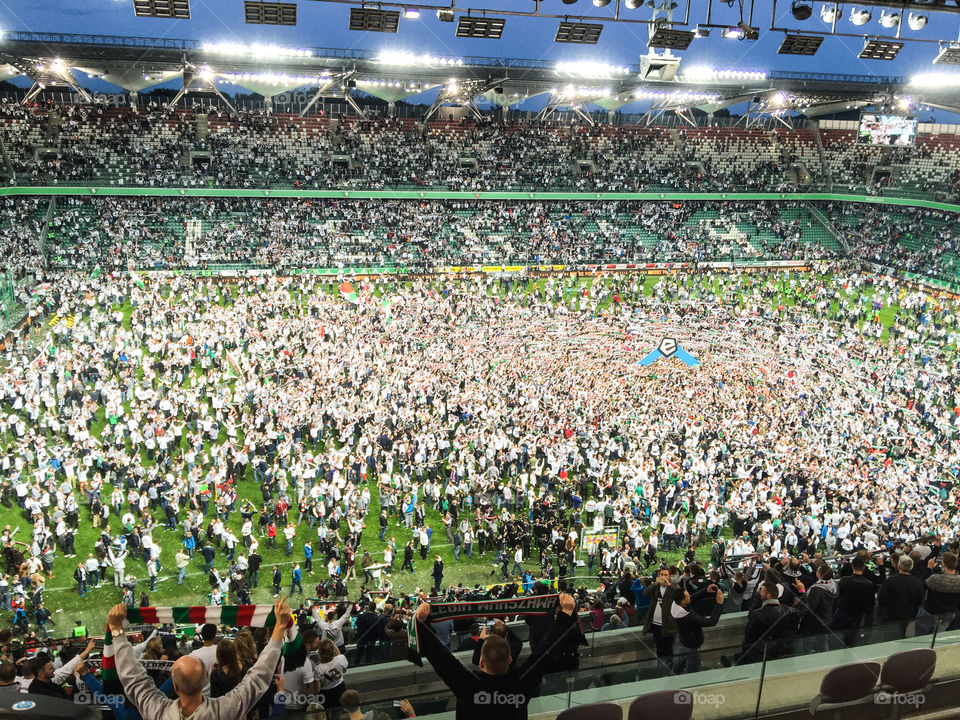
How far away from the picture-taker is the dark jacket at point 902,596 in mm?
7211

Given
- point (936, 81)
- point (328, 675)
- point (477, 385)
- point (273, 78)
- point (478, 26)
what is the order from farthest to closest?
point (936, 81) → point (273, 78) → point (477, 385) → point (478, 26) → point (328, 675)

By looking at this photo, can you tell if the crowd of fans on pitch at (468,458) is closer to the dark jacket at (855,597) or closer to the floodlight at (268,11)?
the dark jacket at (855,597)

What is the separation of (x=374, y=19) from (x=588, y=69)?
30.6 metres

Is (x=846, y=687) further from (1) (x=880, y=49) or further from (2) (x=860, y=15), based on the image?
(1) (x=880, y=49)

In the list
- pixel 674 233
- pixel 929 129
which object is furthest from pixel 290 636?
pixel 929 129

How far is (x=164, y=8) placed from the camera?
14930 millimetres

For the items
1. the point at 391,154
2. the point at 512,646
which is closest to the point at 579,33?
the point at 512,646

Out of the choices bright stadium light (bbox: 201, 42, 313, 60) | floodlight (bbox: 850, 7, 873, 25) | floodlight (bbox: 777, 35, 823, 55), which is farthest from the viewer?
bright stadium light (bbox: 201, 42, 313, 60)

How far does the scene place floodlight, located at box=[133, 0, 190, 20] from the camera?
1479cm

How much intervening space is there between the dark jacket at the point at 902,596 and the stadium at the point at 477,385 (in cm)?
3

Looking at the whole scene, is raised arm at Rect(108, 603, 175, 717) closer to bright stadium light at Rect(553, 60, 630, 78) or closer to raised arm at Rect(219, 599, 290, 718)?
raised arm at Rect(219, 599, 290, 718)

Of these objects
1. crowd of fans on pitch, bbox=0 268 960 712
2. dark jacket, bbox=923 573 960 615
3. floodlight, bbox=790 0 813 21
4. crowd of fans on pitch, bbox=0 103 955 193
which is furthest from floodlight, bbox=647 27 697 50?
crowd of fans on pitch, bbox=0 103 955 193

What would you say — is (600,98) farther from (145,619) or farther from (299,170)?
(145,619)
